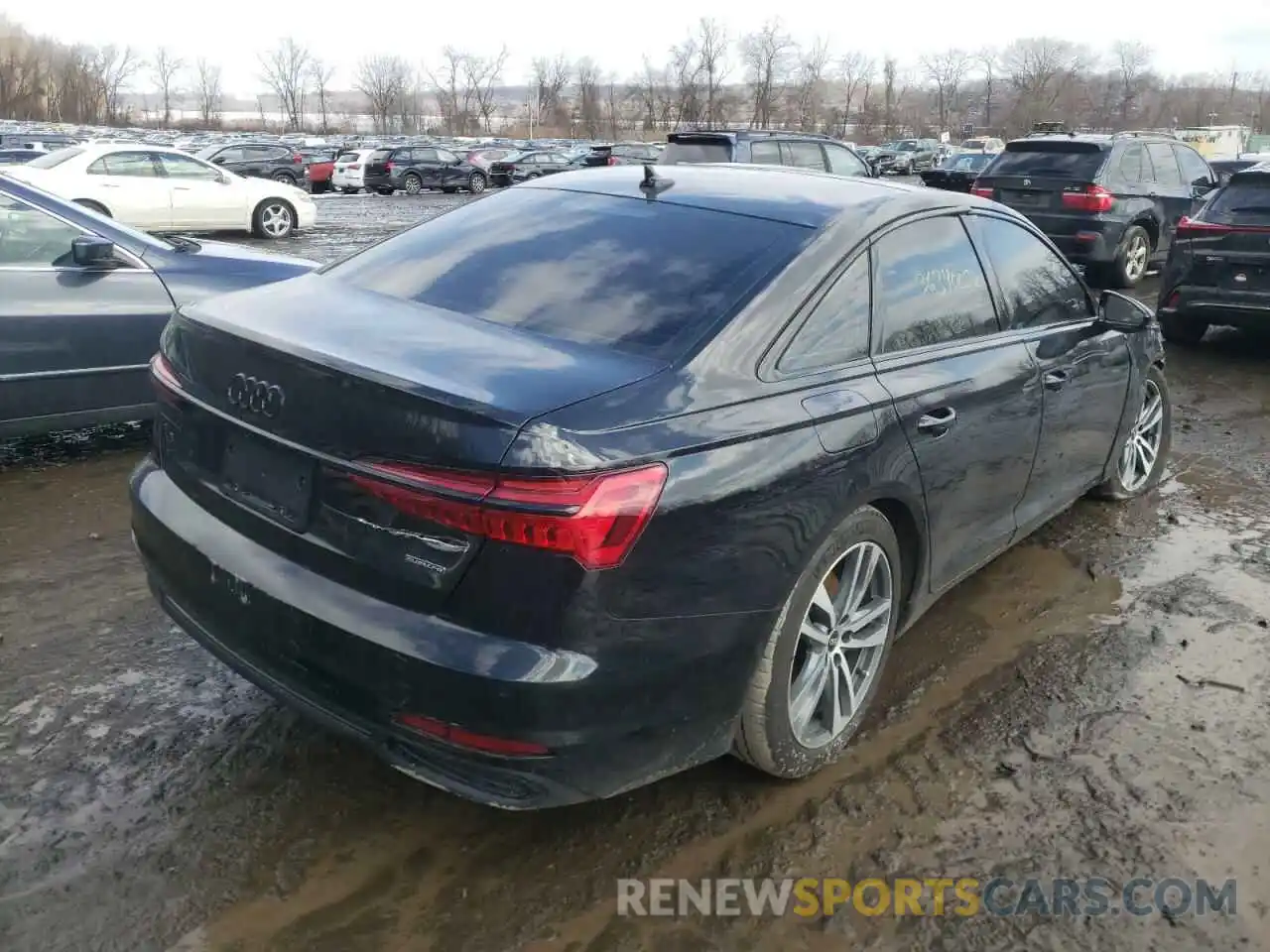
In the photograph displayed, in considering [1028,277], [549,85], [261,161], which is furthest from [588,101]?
[1028,277]

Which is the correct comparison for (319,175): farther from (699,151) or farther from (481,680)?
(481,680)

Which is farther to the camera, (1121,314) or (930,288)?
(1121,314)

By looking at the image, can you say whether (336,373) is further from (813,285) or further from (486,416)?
(813,285)

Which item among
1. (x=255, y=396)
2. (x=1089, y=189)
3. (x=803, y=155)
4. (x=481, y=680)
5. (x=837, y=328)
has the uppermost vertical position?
(x=803, y=155)

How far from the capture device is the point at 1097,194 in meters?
11.0

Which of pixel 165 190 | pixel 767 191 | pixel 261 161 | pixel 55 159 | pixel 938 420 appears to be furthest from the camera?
pixel 261 161

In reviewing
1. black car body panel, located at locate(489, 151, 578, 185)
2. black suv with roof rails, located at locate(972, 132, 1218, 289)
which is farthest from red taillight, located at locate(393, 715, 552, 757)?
black car body panel, located at locate(489, 151, 578, 185)

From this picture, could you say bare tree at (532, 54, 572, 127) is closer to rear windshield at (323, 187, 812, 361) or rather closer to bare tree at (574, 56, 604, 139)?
bare tree at (574, 56, 604, 139)

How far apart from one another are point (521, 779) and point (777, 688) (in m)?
0.72

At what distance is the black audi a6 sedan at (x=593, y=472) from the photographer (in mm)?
2160

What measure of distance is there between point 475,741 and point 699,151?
1233cm

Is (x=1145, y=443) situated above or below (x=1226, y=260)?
below

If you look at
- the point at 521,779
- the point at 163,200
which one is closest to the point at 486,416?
the point at 521,779

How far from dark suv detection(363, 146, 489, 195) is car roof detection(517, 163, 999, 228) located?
2755 centimetres
